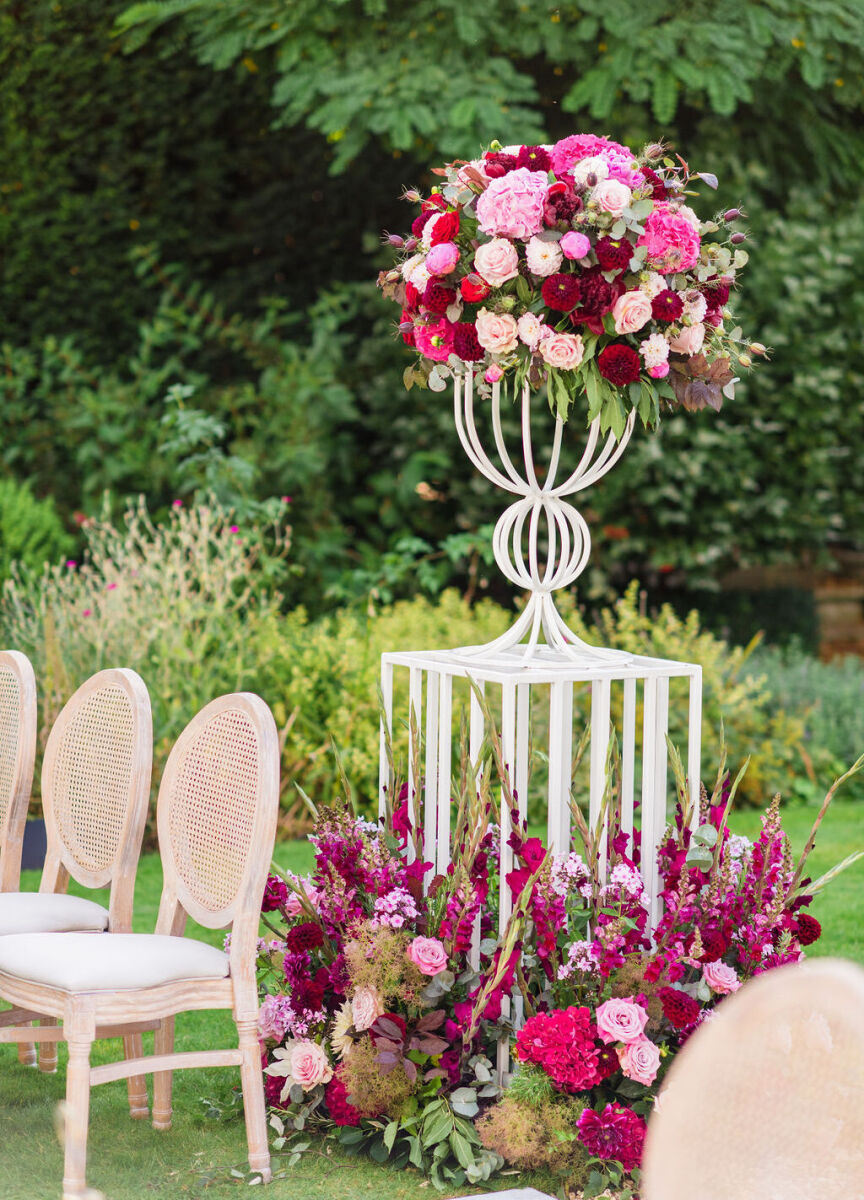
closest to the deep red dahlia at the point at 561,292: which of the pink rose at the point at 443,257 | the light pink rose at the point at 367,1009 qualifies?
the pink rose at the point at 443,257

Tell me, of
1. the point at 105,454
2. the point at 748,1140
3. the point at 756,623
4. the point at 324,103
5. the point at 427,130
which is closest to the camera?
the point at 748,1140

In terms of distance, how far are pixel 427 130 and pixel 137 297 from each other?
2947mm

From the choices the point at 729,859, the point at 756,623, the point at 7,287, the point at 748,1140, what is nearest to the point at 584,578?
the point at 756,623

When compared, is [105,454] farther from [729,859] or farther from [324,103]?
[729,859]

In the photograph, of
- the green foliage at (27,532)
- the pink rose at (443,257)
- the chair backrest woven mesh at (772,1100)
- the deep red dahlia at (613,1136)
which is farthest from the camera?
the green foliage at (27,532)

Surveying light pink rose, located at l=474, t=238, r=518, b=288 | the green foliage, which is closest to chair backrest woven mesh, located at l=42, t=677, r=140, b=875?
light pink rose, located at l=474, t=238, r=518, b=288

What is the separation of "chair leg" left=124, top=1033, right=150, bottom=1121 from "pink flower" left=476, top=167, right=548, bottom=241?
1.96m

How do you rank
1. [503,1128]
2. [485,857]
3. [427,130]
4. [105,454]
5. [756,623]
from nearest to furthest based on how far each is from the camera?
[503,1128] → [485,857] → [427,130] → [105,454] → [756,623]

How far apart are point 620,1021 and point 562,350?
1.38m

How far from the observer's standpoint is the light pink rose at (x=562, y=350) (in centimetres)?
293

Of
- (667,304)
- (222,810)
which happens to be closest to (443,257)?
(667,304)

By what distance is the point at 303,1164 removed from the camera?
116 inches

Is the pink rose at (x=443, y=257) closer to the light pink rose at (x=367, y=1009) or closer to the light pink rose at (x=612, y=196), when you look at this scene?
the light pink rose at (x=612, y=196)

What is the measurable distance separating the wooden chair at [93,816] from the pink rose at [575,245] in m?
1.35
